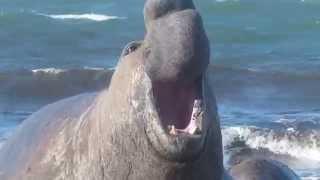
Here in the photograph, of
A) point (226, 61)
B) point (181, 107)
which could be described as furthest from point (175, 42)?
point (226, 61)

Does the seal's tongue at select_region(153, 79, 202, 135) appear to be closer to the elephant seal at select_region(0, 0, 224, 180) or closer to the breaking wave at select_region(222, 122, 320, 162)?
the elephant seal at select_region(0, 0, 224, 180)

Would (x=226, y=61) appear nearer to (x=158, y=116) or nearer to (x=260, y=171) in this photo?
(x=260, y=171)

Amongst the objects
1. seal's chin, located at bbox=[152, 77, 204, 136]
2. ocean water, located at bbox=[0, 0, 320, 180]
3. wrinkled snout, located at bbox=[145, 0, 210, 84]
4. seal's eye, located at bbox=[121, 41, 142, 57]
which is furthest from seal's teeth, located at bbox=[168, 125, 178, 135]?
ocean water, located at bbox=[0, 0, 320, 180]

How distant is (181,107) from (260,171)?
3606mm

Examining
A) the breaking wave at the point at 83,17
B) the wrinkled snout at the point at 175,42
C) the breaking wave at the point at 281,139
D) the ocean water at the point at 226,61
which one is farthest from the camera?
the breaking wave at the point at 83,17

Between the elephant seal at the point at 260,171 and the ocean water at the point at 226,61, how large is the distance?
187 inches

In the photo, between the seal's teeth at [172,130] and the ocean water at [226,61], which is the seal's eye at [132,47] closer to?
the seal's teeth at [172,130]

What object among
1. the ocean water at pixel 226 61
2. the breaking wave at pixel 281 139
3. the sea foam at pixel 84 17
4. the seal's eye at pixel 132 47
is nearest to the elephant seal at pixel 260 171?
the seal's eye at pixel 132 47

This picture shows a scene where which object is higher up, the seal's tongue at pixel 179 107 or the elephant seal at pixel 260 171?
the seal's tongue at pixel 179 107

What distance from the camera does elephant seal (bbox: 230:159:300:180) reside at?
705 centimetres

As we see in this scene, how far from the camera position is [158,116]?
3.73 metres

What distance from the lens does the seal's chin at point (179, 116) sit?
3.67 m

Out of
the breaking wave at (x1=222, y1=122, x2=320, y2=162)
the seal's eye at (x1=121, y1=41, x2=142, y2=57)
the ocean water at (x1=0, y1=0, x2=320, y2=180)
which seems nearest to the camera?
the seal's eye at (x1=121, y1=41, x2=142, y2=57)

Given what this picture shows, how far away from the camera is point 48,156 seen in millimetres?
4707
